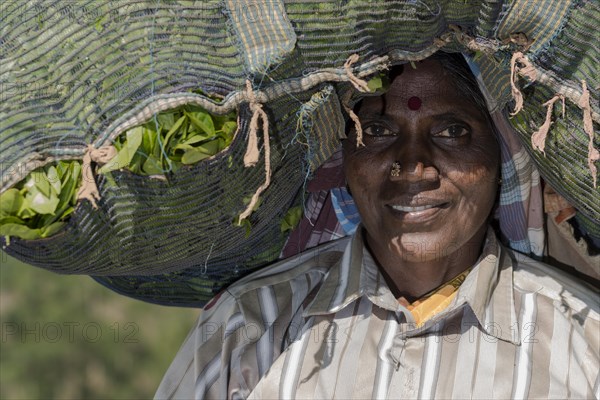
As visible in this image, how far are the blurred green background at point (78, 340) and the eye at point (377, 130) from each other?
9.55 ft

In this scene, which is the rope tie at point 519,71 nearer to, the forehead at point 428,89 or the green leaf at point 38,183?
the forehead at point 428,89

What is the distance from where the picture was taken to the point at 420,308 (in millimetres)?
2156

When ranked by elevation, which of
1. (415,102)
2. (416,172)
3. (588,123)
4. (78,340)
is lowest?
(78,340)

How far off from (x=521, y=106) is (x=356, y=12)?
13.5 inches

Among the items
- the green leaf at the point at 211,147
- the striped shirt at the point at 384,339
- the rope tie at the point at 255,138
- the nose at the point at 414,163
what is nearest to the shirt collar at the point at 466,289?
the striped shirt at the point at 384,339

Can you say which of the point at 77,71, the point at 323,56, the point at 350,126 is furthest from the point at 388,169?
the point at 77,71

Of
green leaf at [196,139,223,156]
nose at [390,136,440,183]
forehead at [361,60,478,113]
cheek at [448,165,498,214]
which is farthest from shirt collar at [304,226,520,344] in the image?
green leaf at [196,139,223,156]

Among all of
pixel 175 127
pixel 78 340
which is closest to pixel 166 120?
pixel 175 127

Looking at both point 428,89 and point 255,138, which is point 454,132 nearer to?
point 428,89

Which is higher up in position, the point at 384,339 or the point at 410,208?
the point at 410,208

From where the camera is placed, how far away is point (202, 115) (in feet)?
5.08

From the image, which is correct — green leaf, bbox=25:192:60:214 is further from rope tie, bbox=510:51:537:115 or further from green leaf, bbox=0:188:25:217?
rope tie, bbox=510:51:537:115

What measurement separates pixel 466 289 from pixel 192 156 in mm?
771
